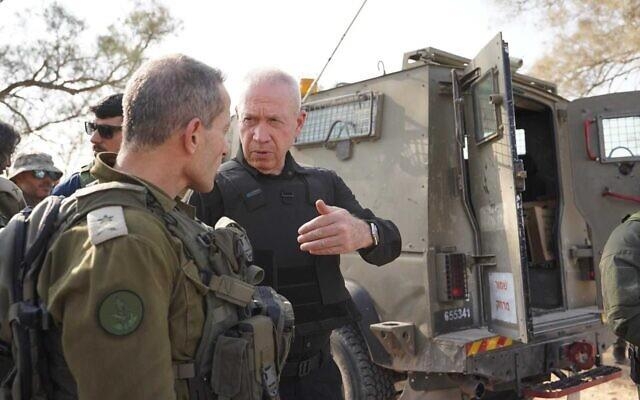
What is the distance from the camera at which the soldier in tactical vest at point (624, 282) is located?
2602mm

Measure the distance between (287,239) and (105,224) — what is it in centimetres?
109

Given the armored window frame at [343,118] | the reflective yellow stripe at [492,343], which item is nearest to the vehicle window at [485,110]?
the armored window frame at [343,118]

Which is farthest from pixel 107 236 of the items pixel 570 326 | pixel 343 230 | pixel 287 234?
A: pixel 570 326

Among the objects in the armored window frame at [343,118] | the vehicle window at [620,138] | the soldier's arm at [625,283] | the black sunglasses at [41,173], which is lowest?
the soldier's arm at [625,283]

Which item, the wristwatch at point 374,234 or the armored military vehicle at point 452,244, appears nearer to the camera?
the wristwatch at point 374,234

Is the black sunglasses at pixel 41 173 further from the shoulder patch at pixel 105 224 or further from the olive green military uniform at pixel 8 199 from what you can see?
the shoulder patch at pixel 105 224

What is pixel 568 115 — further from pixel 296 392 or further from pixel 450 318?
pixel 296 392

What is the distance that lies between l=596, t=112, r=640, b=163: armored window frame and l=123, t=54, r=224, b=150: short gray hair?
12.4ft

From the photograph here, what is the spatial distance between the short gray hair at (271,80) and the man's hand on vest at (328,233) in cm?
52

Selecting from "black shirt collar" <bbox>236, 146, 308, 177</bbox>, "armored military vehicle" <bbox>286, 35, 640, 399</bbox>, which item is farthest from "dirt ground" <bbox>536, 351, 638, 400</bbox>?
"black shirt collar" <bbox>236, 146, 308, 177</bbox>

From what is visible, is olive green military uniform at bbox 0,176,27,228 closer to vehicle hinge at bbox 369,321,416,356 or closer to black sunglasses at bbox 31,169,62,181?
black sunglasses at bbox 31,169,62,181

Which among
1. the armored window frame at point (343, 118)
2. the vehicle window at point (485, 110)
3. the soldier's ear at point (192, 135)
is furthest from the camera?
the armored window frame at point (343, 118)

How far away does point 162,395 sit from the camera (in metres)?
1.17

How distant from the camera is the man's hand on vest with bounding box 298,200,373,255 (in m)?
1.92
